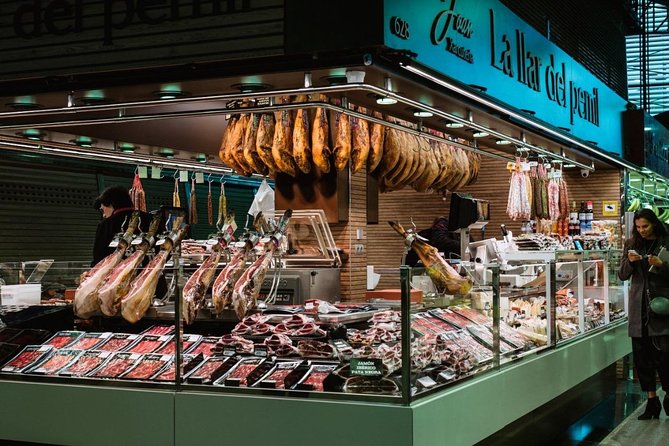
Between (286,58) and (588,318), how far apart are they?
372cm

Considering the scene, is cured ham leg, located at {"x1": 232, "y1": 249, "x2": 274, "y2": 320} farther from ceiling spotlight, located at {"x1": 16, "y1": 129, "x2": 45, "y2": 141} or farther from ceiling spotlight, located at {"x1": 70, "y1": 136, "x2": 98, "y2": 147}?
ceiling spotlight, located at {"x1": 70, "y1": 136, "x2": 98, "y2": 147}

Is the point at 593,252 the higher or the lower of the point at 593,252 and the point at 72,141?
the lower

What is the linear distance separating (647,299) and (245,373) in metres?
4.89

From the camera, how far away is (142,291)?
15.1 ft

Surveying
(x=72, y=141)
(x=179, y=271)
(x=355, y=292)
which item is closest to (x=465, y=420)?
(x=179, y=271)

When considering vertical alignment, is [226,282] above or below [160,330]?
above

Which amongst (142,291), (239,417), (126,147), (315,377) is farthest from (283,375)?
(126,147)

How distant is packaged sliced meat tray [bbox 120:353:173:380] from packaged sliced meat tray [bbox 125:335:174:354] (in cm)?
9

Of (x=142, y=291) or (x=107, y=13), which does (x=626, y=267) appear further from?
(x=107, y=13)

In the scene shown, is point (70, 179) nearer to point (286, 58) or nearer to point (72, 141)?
point (72, 141)

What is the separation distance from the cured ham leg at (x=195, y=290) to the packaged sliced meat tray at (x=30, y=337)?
2.59 ft

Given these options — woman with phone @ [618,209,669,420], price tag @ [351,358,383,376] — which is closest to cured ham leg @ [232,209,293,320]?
price tag @ [351,358,383,376]

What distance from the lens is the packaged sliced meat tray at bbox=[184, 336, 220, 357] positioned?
14.7ft

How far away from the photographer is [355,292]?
27.0ft
